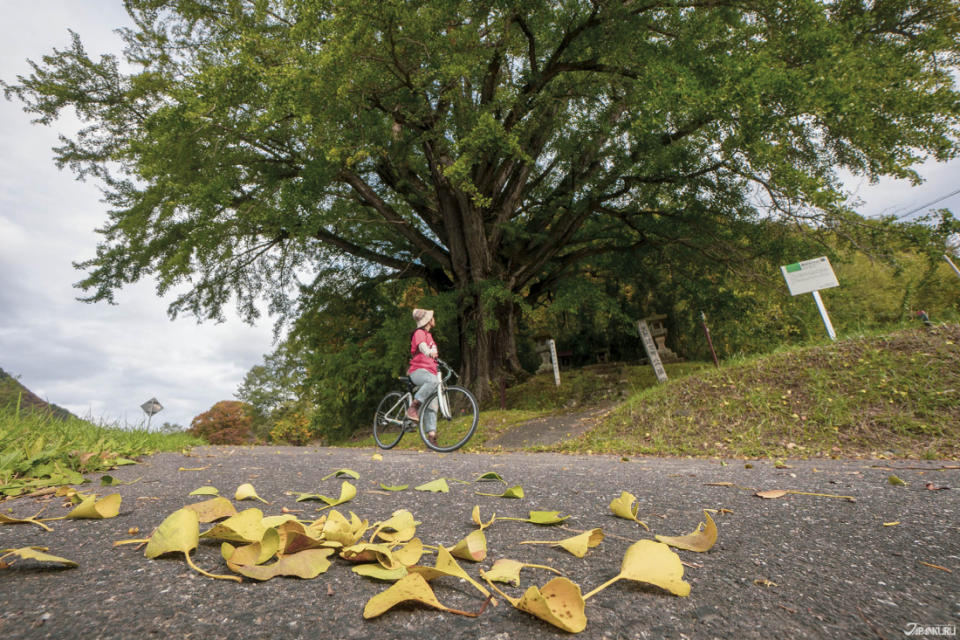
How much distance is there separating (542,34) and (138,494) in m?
8.77

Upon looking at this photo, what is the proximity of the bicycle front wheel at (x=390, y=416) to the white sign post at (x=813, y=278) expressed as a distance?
729 centimetres

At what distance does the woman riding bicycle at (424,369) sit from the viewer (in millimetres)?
6195

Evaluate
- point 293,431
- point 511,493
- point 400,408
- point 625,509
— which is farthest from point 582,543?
point 293,431

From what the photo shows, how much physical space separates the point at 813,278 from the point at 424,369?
714cm

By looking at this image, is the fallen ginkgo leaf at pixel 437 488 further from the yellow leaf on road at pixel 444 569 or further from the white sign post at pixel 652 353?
the white sign post at pixel 652 353

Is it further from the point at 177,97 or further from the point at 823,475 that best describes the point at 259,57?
the point at 823,475

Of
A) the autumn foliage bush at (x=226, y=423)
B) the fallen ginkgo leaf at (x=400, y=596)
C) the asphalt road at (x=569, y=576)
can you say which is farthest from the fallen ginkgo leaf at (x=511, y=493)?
the autumn foliage bush at (x=226, y=423)

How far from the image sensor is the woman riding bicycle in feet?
20.3

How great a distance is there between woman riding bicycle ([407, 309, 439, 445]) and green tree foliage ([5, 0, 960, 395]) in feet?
8.39

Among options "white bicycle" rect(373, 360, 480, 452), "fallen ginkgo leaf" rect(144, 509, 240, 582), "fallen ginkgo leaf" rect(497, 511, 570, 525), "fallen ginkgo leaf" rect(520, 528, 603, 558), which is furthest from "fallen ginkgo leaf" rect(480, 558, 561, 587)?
"white bicycle" rect(373, 360, 480, 452)

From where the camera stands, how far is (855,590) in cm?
113

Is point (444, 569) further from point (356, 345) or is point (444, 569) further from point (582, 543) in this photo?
point (356, 345)

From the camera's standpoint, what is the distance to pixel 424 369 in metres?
6.29

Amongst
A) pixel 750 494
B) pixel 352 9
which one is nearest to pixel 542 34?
pixel 352 9
